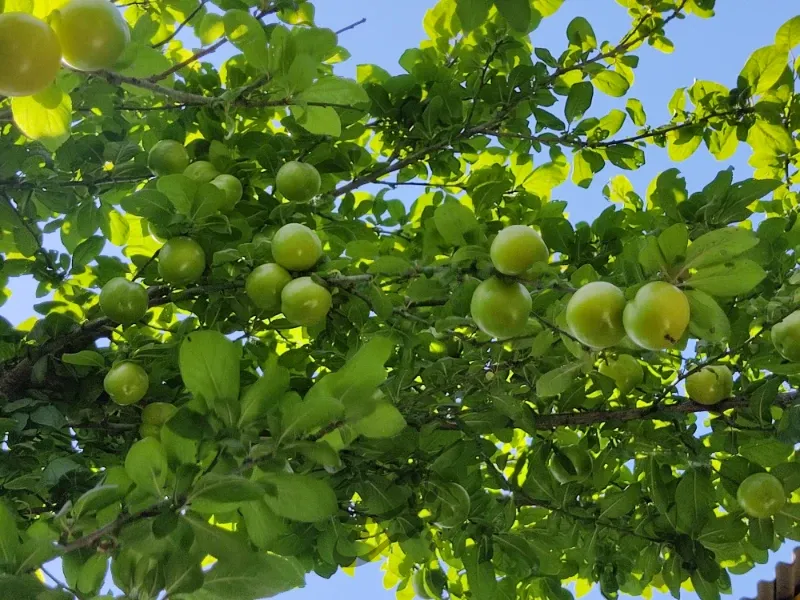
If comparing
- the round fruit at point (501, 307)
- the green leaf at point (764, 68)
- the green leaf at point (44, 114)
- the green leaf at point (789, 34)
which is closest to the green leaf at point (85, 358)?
the green leaf at point (44, 114)

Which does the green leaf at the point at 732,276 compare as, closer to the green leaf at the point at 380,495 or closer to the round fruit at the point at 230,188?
the green leaf at the point at 380,495

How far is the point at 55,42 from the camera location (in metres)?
0.91

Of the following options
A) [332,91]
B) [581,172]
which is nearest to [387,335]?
[332,91]

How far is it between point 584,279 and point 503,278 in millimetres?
228

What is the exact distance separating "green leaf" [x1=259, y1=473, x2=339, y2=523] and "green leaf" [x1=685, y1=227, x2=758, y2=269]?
63 cm

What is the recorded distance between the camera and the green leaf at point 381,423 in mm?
1013

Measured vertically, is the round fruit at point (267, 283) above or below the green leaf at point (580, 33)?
below

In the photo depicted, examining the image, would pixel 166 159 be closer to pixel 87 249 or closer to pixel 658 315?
pixel 87 249

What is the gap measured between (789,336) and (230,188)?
1238mm

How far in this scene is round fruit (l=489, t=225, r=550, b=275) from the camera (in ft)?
3.77

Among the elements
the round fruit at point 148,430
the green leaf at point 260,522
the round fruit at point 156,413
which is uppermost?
the round fruit at point 156,413

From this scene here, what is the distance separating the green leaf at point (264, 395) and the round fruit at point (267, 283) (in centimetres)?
48

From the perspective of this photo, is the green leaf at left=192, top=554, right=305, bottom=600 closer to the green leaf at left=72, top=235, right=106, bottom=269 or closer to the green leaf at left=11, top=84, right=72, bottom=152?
the green leaf at left=11, top=84, right=72, bottom=152

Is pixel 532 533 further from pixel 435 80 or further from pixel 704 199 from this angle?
pixel 435 80
